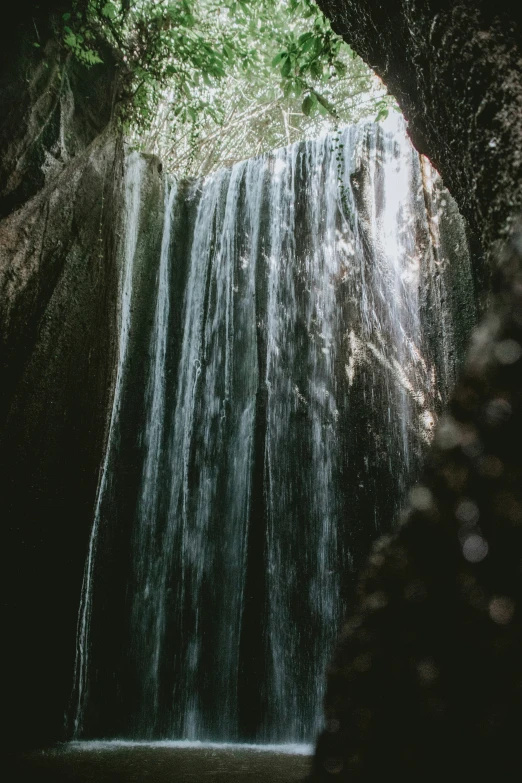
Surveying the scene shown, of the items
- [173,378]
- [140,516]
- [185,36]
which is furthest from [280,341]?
[185,36]

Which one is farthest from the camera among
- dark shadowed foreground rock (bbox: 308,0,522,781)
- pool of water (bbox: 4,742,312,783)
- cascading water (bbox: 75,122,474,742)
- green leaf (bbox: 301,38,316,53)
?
cascading water (bbox: 75,122,474,742)

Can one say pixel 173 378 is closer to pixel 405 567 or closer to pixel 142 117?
pixel 142 117

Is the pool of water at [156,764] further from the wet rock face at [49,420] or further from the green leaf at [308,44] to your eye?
the green leaf at [308,44]

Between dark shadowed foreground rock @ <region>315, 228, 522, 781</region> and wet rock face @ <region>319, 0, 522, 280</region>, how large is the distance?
1026 mm

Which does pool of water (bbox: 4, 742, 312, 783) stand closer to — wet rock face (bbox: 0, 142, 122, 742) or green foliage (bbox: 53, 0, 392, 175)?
wet rock face (bbox: 0, 142, 122, 742)

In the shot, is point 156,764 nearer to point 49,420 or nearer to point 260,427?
point 49,420

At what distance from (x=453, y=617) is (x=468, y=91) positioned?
2.29 m

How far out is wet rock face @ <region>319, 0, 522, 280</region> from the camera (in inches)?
74.0

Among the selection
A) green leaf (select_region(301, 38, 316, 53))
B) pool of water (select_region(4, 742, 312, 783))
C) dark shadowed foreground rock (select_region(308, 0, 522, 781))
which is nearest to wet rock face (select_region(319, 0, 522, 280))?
dark shadowed foreground rock (select_region(308, 0, 522, 781))

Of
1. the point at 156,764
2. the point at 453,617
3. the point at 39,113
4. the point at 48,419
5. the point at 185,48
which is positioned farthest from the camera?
the point at 185,48

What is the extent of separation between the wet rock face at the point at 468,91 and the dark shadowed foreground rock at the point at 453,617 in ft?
3.37

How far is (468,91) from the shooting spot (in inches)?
87.3

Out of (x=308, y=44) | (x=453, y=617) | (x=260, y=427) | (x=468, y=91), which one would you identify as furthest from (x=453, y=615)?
(x=260, y=427)

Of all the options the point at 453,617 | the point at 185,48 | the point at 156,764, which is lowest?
the point at 156,764
